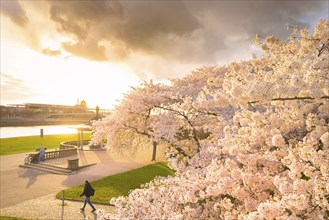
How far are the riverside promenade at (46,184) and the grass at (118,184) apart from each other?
90 cm

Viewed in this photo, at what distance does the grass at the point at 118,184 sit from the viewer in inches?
689

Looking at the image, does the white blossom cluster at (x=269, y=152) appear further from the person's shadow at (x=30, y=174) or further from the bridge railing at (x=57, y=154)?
the bridge railing at (x=57, y=154)

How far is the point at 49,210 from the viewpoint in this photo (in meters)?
15.3

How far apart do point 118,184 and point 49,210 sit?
18.6ft

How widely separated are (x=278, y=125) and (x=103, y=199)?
44.1ft

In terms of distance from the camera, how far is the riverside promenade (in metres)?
15.0

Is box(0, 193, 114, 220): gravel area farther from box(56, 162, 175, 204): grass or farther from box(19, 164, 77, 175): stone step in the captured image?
box(19, 164, 77, 175): stone step

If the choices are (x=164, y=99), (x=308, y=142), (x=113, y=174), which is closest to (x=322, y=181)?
(x=308, y=142)

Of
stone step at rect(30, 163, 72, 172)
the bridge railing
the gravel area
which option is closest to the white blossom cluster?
the gravel area

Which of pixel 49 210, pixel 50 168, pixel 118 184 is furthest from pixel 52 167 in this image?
pixel 49 210

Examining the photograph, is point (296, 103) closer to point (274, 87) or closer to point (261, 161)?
point (274, 87)

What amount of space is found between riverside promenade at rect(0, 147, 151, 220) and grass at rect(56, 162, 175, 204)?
902mm

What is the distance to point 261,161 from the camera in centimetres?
605

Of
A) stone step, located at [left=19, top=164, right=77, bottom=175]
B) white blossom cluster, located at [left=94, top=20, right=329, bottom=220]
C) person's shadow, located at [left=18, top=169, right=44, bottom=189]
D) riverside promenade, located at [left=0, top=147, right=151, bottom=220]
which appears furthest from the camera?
stone step, located at [left=19, top=164, right=77, bottom=175]
